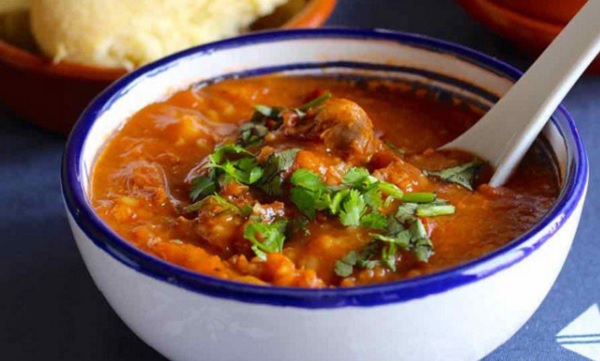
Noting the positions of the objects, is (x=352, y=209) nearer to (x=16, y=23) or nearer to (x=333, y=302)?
(x=333, y=302)

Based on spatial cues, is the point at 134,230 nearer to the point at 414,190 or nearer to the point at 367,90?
the point at 414,190

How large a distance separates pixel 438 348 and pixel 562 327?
568 mm

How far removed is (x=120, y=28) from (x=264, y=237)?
3.65 feet

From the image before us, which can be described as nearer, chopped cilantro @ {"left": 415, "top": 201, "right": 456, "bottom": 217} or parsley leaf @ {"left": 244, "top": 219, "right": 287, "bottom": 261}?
parsley leaf @ {"left": 244, "top": 219, "right": 287, "bottom": 261}

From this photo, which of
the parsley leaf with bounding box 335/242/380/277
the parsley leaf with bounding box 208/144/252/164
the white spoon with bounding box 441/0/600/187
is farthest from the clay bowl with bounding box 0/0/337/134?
the parsley leaf with bounding box 335/242/380/277

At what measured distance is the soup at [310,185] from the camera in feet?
5.87

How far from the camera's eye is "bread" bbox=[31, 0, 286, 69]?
2.65 m

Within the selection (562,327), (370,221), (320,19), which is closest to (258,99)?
(320,19)

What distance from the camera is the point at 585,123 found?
2840mm

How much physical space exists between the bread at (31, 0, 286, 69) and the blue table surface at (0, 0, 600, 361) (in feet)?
1.10

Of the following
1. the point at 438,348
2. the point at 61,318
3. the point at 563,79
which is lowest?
the point at 61,318

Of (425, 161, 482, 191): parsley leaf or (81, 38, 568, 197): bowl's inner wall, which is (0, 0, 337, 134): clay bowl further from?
(425, 161, 482, 191): parsley leaf

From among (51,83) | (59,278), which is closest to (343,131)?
(59,278)

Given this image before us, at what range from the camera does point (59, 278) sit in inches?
89.9
